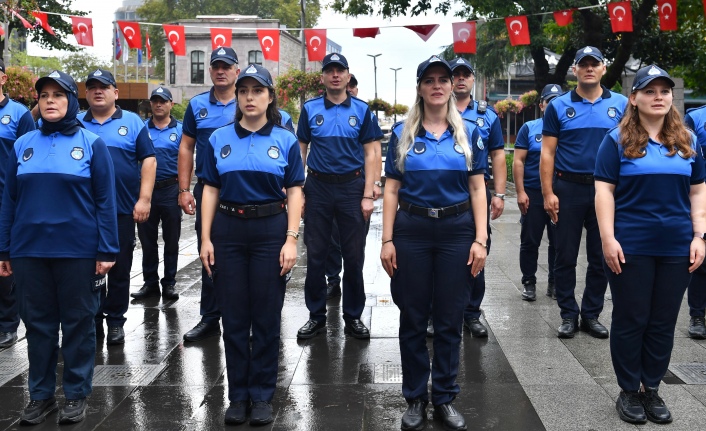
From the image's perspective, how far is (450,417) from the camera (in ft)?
15.4

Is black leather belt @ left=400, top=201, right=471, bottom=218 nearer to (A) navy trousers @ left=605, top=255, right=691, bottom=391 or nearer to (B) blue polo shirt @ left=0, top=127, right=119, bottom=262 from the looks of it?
(A) navy trousers @ left=605, top=255, right=691, bottom=391

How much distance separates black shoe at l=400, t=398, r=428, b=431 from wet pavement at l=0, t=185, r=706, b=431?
0.31 ft

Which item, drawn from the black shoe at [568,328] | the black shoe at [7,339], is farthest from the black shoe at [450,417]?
the black shoe at [7,339]

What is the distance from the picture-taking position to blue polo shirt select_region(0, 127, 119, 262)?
16.0 feet

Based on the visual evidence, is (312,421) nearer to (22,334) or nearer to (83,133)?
(83,133)

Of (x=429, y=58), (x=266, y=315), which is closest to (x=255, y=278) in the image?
(x=266, y=315)

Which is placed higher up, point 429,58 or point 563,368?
point 429,58

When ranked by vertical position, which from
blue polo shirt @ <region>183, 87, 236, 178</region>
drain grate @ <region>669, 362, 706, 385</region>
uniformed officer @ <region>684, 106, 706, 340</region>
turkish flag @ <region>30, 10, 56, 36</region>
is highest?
turkish flag @ <region>30, 10, 56, 36</region>

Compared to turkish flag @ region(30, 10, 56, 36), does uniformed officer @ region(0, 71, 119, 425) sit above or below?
below

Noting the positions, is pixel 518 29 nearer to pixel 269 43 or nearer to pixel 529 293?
pixel 269 43

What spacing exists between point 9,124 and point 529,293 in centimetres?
512

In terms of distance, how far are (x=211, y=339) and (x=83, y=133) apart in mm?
2383

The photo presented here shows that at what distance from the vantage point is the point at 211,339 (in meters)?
6.86

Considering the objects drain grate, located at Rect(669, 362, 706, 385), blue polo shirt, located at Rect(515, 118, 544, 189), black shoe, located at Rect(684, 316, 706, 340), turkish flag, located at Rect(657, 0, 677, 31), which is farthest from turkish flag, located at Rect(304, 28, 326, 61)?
drain grate, located at Rect(669, 362, 706, 385)
